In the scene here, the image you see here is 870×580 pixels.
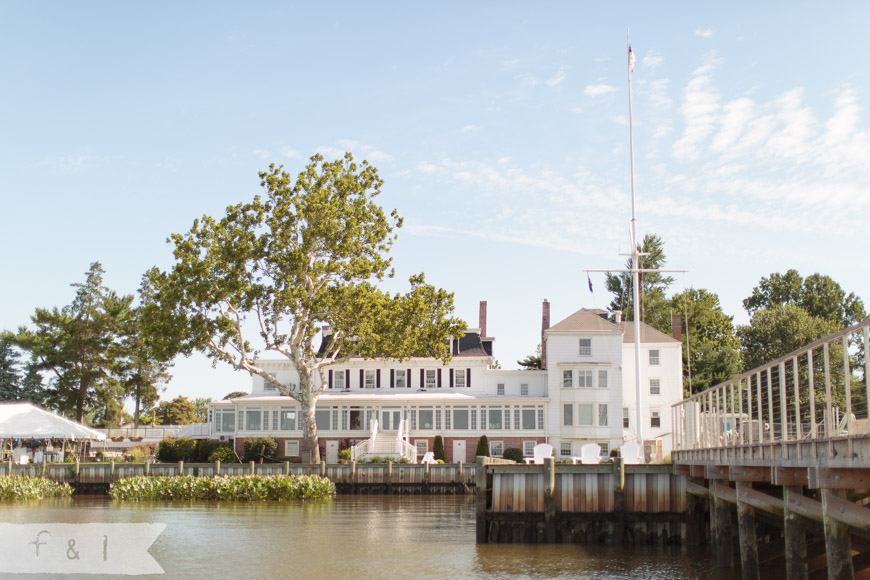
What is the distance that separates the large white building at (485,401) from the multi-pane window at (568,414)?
0.21 ft

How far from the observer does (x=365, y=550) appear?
83.8 ft

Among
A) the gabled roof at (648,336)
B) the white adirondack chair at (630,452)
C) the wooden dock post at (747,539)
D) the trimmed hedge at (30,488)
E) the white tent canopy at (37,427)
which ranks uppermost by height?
the gabled roof at (648,336)

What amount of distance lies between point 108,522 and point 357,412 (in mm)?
29566

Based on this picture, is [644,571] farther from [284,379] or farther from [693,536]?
[284,379]

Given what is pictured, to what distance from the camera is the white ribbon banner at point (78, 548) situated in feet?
75.0

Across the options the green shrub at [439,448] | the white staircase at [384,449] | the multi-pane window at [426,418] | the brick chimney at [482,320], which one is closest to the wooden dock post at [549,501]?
the white staircase at [384,449]

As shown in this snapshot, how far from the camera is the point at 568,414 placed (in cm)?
6025

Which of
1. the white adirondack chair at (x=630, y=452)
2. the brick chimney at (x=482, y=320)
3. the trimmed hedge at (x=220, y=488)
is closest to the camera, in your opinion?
the white adirondack chair at (x=630, y=452)

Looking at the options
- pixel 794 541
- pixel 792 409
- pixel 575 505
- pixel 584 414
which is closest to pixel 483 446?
pixel 584 414

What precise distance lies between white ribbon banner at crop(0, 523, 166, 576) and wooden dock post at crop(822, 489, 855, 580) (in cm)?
1545

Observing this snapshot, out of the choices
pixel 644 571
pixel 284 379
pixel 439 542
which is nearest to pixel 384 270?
pixel 284 379

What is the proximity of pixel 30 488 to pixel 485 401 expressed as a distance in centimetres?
2745

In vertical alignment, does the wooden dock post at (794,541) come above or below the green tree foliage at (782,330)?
below

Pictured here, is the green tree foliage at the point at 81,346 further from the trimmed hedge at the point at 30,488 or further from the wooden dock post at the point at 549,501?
the wooden dock post at the point at 549,501
